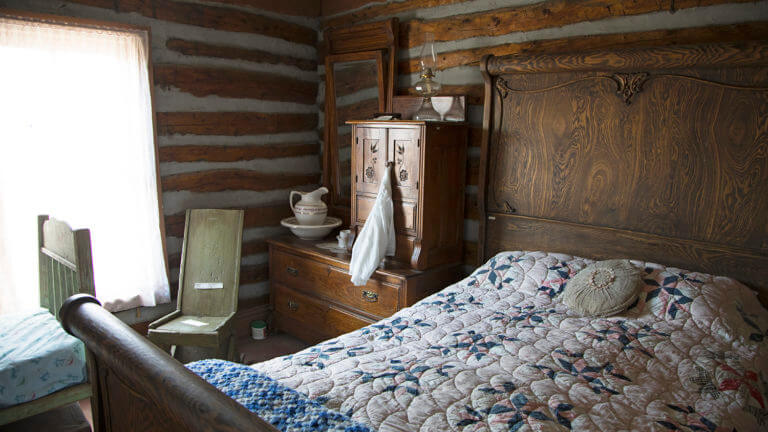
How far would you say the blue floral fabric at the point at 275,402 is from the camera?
145 cm

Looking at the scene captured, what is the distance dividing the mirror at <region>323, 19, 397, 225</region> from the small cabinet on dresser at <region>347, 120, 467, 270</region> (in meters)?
0.59

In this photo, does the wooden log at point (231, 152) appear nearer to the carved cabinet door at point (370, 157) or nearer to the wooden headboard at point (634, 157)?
the carved cabinet door at point (370, 157)

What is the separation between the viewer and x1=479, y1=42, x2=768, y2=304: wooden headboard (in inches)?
91.9

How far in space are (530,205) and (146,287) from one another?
2516mm

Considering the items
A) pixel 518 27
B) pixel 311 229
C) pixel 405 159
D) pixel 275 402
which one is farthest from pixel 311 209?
pixel 275 402

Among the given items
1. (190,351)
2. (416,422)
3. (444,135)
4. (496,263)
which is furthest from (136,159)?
(416,422)

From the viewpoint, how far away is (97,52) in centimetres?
312

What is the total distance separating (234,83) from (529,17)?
2076mm

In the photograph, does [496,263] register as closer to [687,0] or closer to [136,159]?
[687,0]

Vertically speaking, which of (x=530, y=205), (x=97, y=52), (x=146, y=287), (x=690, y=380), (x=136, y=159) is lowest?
(x=146, y=287)

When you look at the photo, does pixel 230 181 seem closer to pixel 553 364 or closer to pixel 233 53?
pixel 233 53

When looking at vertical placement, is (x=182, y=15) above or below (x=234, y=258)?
above

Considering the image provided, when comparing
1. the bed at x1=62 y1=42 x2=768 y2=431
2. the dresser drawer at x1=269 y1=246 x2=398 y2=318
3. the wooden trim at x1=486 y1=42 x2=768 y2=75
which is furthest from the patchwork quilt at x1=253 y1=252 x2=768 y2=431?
the wooden trim at x1=486 y1=42 x2=768 y2=75

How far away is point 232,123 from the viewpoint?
12.5 ft
